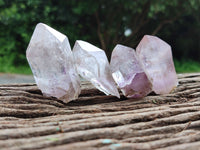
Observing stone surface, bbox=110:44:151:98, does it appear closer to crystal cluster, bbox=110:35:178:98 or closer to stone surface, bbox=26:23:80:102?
crystal cluster, bbox=110:35:178:98

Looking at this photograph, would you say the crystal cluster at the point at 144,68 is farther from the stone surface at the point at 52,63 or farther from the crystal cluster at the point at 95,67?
the stone surface at the point at 52,63

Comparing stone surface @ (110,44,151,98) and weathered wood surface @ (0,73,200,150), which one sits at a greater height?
stone surface @ (110,44,151,98)

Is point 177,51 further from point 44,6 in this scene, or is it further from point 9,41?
point 9,41

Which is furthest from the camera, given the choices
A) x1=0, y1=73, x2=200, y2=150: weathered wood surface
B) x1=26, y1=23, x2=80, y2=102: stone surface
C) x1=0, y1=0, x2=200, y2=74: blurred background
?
x1=0, y1=0, x2=200, y2=74: blurred background

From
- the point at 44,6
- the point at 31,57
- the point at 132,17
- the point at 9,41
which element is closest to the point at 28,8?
the point at 44,6

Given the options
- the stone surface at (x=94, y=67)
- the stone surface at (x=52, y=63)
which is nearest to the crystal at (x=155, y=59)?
the stone surface at (x=94, y=67)

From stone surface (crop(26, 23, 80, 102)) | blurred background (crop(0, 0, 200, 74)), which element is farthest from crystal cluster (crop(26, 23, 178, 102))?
blurred background (crop(0, 0, 200, 74))

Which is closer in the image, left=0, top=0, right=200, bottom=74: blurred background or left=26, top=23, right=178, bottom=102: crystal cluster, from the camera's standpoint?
left=26, top=23, right=178, bottom=102: crystal cluster

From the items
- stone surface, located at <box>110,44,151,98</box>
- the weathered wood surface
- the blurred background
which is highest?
stone surface, located at <box>110,44,151,98</box>

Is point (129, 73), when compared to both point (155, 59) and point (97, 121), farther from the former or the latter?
point (97, 121)
